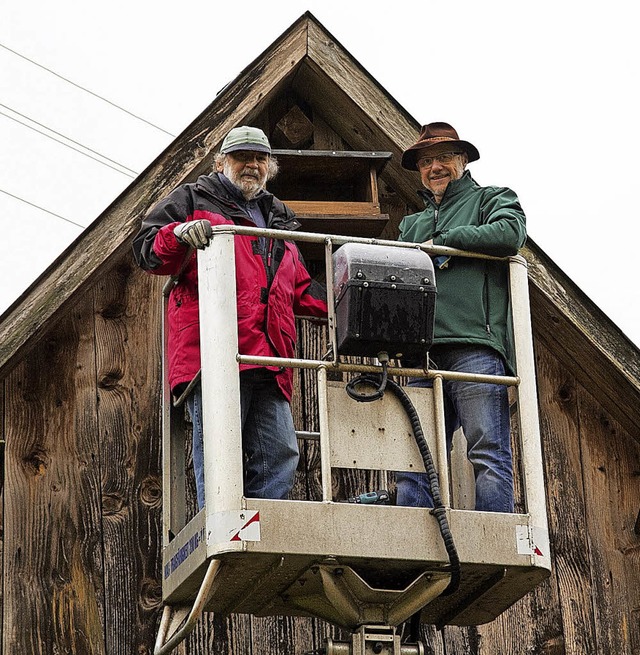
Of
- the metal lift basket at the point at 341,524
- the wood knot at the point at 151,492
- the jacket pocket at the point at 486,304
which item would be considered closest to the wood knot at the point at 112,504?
the wood knot at the point at 151,492

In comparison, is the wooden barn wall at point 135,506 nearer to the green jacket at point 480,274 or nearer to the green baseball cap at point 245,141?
the green baseball cap at point 245,141

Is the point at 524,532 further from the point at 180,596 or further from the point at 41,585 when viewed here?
the point at 41,585

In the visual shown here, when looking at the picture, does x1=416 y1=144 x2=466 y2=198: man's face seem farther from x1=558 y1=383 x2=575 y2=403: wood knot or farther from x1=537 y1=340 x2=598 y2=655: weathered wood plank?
x1=558 y1=383 x2=575 y2=403: wood knot

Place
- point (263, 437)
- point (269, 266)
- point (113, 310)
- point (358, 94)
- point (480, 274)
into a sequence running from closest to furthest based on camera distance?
point (263, 437), point (269, 266), point (480, 274), point (113, 310), point (358, 94)

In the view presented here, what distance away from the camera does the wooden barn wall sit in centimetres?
718

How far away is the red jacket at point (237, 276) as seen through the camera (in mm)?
6645

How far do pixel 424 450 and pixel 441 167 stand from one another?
5.66 ft

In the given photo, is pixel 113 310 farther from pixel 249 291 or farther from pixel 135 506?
pixel 249 291

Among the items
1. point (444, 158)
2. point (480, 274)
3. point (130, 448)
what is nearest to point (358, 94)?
point (444, 158)

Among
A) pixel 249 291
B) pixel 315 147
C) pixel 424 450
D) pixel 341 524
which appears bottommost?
pixel 341 524

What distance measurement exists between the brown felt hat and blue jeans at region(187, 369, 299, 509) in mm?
1531

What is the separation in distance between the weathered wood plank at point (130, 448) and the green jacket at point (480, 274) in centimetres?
167

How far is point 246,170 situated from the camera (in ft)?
23.4

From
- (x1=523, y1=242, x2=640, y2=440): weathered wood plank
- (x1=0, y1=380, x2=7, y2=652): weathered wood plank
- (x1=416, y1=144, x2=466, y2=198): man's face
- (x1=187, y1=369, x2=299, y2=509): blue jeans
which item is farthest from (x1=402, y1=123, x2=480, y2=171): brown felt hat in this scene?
(x1=0, y1=380, x2=7, y2=652): weathered wood plank
